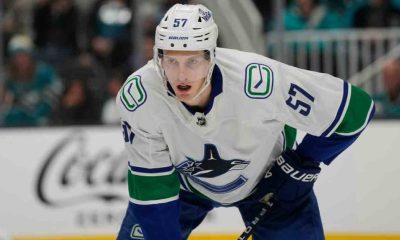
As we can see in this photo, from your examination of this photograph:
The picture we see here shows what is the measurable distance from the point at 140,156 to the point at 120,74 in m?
3.47

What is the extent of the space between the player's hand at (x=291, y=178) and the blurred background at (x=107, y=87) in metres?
1.72

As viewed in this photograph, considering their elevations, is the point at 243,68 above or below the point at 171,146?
above

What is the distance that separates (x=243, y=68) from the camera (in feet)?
10.2

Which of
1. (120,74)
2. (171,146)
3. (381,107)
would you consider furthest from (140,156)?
(120,74)

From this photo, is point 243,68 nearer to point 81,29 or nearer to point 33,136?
point 33,136

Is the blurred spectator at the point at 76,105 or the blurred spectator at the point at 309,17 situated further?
the blurred spectator at the point at 309,17

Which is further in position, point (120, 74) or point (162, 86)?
point (120, 74)

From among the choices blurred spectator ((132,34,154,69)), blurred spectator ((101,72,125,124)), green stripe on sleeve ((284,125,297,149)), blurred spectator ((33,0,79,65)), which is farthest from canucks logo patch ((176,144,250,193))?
blurred spectator ((33,0,79,65))

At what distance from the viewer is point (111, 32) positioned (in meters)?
7.16

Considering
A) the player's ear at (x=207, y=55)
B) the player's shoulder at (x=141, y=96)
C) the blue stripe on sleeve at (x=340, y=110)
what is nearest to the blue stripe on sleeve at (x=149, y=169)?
the player's shoulder at (x=141, y=96)

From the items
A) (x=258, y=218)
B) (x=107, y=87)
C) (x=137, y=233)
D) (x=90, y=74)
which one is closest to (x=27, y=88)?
(x=90, y=74)

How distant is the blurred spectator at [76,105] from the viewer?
6.36 meters

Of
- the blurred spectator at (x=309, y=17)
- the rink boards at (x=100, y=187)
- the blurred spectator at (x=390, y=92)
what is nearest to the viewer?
the rink boards at (x=100, y=187)

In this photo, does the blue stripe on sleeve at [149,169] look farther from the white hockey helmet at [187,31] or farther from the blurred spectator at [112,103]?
the blurred spectator at [112,103]
